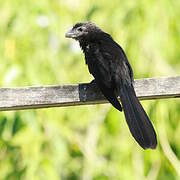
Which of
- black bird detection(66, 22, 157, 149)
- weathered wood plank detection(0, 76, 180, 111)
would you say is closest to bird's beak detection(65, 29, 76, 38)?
black bird detection(66, 22, 157, 149)

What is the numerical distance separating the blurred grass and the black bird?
188 millimetres

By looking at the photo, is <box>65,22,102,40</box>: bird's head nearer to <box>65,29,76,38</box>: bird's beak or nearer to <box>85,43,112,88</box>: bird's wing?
<box>65,29,76,38</box>: bird's beak

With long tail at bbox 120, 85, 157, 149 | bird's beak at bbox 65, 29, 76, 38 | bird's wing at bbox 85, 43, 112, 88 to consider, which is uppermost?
bird's beak at bbox 65, 29, 76, 38

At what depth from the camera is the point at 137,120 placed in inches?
103

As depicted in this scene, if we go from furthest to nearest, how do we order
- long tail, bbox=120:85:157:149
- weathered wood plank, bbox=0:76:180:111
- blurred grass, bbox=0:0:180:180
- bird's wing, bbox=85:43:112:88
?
blurred grass, bbox=0:0:180:180 → bird's wing, bbox=85:43:112:88 → weathered wood plank, bbox=0:76:180:111 → long tail, bbox=120:85:157:149

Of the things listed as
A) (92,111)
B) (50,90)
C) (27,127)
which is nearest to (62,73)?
(92,111)

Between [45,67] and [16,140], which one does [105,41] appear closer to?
[45,67]

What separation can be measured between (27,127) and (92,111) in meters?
0.58

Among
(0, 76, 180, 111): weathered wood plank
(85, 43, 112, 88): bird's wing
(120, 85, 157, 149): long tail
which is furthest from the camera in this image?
(85, 43, 112, 88): bird's wing

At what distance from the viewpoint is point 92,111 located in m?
3.99

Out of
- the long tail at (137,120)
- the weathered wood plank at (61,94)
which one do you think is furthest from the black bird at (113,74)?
the weathered wood plank at (61,94)

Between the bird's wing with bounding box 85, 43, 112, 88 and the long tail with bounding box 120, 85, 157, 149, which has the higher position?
the bird's wing with bounding box 85, 43, 112, 88

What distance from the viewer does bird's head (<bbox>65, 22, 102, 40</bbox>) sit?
361 cm

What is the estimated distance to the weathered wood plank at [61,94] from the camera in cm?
249
